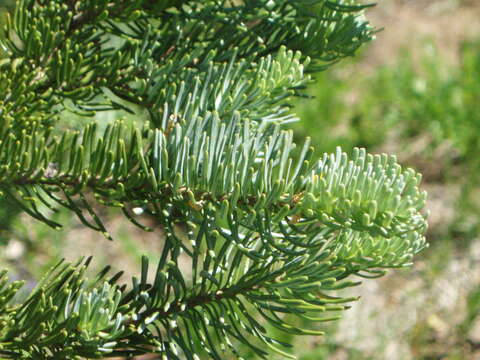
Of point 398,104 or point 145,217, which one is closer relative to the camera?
point 145,217

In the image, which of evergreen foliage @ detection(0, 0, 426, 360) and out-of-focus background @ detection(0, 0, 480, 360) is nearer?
evergreen foliage @ detection(0, 0, 426, 360)

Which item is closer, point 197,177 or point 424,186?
point 197,177

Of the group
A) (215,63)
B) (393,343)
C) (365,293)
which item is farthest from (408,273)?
(215,63)

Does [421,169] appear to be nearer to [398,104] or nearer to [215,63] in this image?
[398,104]

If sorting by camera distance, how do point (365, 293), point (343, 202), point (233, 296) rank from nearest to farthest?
point (343, 202) < point (233, 296) < point (365, 293)

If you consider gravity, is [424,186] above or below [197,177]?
above
